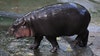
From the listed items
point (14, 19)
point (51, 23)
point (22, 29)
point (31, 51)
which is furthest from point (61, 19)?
point (14, 19)

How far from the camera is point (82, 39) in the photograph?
18.8 ft

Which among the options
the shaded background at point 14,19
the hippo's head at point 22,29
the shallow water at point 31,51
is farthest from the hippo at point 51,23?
the shaded background at point 14,19

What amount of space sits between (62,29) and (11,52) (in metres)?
0.94

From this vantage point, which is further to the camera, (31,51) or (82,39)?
(82,39)

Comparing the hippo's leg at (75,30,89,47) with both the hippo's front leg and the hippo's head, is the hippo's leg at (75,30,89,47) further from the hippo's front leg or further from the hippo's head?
the hippo's head

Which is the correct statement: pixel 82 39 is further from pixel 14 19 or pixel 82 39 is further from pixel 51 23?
pixel 14 19

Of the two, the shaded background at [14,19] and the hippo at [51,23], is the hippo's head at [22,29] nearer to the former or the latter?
the hippo at [51,23]

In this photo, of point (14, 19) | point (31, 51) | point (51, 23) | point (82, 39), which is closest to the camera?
point (51, 23)

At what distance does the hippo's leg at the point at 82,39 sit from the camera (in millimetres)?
5645

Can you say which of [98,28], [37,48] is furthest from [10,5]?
[37,48]

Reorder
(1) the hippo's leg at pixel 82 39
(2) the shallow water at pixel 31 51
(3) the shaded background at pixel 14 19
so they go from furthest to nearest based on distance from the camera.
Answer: (1) the hippo's leg at pixel 82 39 → (3) the shaded background at pixel 14 19 → (2) the shallow water at pixel 31 51

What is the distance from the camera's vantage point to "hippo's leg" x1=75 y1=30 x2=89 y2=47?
5.65m

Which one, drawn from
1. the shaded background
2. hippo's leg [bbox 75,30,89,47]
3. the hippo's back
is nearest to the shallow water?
the shaded background

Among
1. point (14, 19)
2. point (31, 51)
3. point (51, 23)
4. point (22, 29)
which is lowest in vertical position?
point (14, 19)
